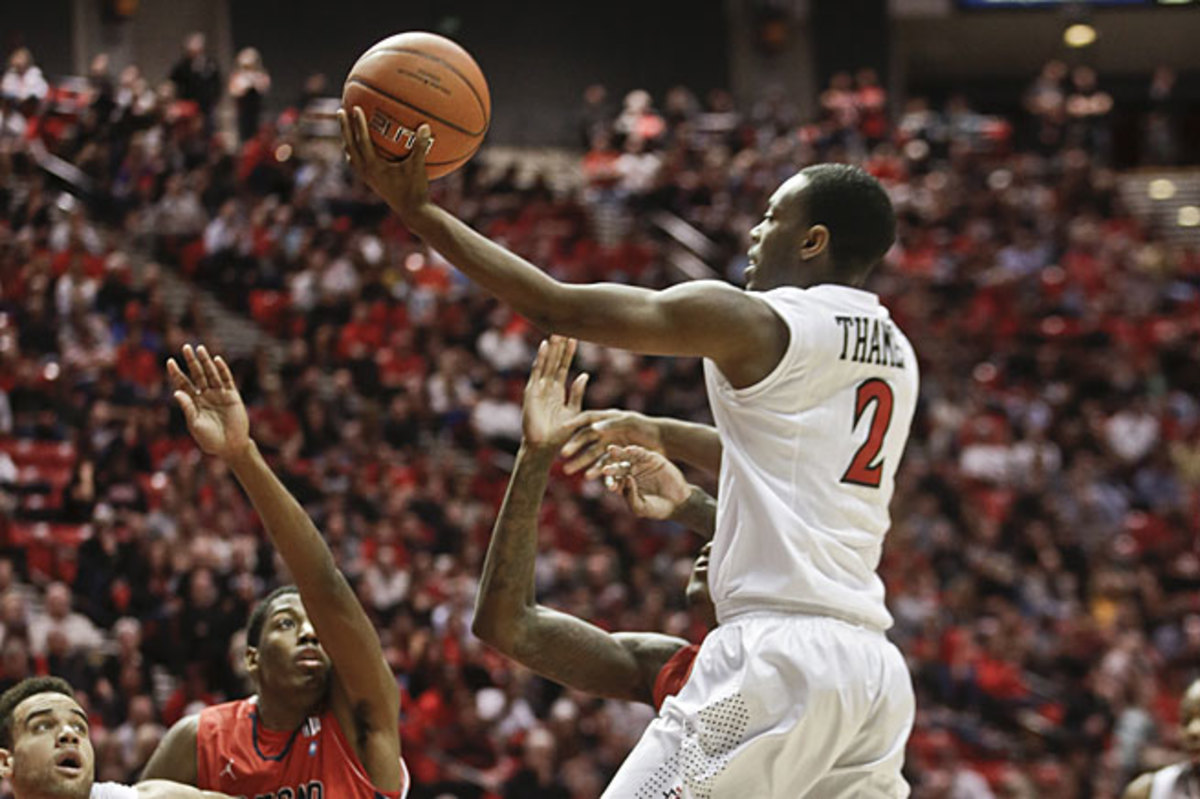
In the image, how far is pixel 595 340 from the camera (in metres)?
3.50

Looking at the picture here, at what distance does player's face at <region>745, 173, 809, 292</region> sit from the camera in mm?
3867

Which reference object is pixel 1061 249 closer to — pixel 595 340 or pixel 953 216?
pixel 953 216

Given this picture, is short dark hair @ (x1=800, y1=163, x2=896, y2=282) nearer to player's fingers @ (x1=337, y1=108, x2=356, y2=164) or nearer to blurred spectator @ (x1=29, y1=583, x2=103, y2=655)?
player's fingers @ (x1=337, y1=108, x2=356, y2=164)

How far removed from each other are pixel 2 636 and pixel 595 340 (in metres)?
7.11

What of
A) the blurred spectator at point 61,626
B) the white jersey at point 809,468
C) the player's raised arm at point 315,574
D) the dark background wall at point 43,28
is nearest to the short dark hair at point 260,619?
the player's raised arm at point 315,574

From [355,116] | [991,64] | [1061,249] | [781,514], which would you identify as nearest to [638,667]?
[781,514]

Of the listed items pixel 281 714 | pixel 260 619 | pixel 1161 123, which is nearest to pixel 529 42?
pixel 1161 123

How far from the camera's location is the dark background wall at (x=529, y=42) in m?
21.0

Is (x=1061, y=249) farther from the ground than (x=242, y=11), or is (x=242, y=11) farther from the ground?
(x=242, y=11)

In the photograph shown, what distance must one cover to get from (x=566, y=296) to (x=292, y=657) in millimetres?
1647

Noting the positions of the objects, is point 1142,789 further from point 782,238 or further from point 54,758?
point 54,758

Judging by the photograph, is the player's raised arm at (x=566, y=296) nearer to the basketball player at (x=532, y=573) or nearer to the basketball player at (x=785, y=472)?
the basketball player at (x=785, y=472)

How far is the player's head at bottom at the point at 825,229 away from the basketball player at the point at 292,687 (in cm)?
131

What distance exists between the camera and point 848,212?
3.84m
